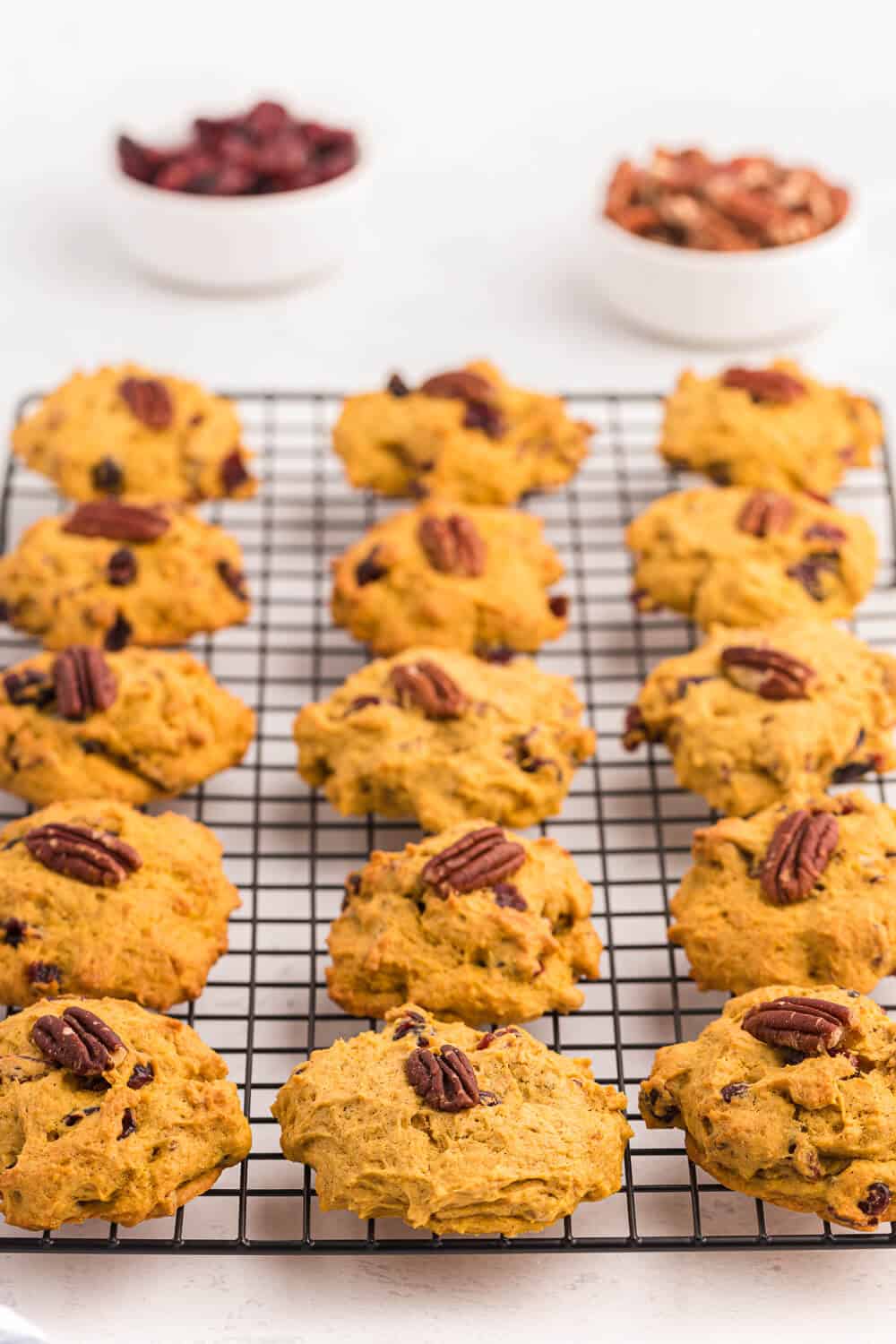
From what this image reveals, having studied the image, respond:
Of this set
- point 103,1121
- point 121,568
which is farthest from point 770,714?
point 103,1121

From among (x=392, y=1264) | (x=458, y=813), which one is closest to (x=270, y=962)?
(x=458, y=813)

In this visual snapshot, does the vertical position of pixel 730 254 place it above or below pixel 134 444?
above

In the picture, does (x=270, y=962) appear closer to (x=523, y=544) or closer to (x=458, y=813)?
(x=458, y=813)

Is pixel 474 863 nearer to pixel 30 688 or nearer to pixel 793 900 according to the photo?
pixel 793 900

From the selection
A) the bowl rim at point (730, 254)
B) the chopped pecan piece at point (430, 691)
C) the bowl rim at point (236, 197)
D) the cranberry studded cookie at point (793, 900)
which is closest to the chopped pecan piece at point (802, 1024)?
the cranberry studded cookie at point (793, 900)

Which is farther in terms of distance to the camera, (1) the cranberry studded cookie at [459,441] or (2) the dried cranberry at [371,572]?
(1) the cranberry studded cookie at [459,441]

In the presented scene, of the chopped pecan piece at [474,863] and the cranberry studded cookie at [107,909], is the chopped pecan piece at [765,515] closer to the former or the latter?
the chopped pecan piece at [474,863]
